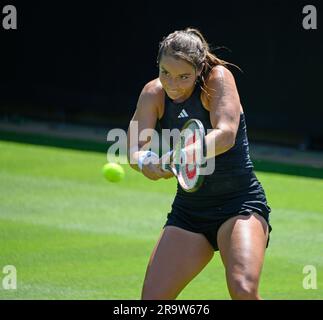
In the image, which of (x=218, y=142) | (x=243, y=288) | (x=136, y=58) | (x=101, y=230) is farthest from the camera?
(x=136, y=58)

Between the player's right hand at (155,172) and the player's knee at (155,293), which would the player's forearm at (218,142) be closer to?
the player's right hand at (155,172)

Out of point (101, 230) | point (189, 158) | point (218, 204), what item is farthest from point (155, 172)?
point (101, 230)

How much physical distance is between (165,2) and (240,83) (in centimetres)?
179

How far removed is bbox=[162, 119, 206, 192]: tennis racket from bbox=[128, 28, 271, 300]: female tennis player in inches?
2.9

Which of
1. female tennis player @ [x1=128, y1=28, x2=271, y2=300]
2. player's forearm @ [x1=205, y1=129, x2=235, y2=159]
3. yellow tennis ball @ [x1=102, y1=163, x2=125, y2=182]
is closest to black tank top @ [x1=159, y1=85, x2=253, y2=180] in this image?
female tennis player @ [x1=128, y1=28, x2=271, y2=300]

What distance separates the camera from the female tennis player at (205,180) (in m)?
5.46

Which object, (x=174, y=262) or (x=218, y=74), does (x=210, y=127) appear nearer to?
(x=218, y=74)

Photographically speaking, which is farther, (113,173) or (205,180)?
(113,173)

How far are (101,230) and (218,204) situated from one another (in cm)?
407

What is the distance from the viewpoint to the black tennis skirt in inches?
221

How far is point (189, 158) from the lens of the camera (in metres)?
5.27

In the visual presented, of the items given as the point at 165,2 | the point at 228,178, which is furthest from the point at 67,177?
the point at 228,178

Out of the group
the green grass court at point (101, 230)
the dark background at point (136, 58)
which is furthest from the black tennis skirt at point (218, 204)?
the dark background at point (136, 58)

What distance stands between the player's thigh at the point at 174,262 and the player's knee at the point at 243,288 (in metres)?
0.39
